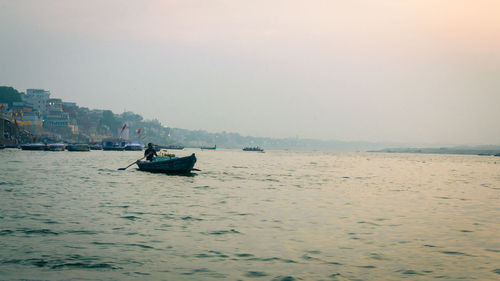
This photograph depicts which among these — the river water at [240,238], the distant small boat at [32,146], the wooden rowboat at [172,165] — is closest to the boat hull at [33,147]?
the distant small boat at [32,146]

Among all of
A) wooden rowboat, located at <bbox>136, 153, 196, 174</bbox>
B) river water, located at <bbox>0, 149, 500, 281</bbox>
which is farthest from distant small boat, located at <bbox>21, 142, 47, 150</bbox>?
river water, located at <bbox>0, 149, 500, 281</bbox>

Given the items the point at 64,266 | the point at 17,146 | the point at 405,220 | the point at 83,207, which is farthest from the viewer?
the point at 17,146

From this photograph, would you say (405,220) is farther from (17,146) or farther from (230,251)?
(17,146)

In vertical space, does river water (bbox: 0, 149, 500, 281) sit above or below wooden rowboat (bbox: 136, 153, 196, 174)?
below

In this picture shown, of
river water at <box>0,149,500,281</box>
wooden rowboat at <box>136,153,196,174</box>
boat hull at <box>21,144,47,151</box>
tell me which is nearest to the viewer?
river water at <box>0,149,500,281</box>

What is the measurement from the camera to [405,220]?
19797 mm

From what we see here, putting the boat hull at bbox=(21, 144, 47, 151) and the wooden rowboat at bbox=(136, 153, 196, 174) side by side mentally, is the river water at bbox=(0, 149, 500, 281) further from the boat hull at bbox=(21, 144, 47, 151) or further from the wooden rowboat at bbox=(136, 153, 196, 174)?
the boat hull at bbox=(21, 144, 47, 151)

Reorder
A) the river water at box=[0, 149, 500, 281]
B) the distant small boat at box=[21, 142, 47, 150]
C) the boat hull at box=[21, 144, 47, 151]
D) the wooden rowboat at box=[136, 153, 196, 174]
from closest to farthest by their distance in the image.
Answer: the river water at box=[0, 149, 500, 281], the wooden rowboat at box=[136, 153, 196, 174], the boat hull at box=[21, 144, 47, 151], the distant small boat at box=[21, 142, 47, 150]

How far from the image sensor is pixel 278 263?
1164cm

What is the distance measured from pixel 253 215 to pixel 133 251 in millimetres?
8431

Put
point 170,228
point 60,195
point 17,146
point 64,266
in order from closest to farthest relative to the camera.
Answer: point 64,266 < point 170,228 < point 60,195 < point 17,146

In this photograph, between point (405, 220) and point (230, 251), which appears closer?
point (230, 251)

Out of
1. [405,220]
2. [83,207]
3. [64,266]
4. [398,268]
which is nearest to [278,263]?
[398,268]

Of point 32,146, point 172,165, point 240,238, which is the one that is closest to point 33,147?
point 32,146
